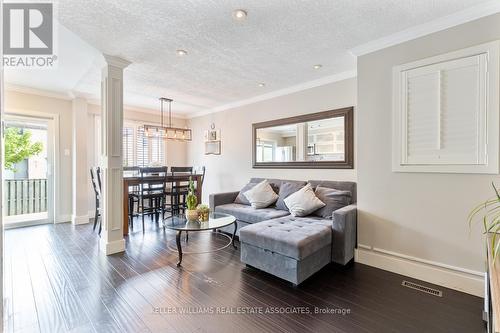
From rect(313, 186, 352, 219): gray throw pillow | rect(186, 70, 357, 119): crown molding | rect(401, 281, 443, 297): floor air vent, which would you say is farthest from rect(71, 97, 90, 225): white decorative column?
rect(401, 281, 443, 297): floor air vent

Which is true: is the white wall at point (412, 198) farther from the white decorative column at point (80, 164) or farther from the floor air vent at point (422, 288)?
the white decorative column at point (80, 164)

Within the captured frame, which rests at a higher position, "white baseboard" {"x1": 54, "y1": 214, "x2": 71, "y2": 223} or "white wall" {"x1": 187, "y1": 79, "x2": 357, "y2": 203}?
"white wall" {"x1": 187, "y1": 79, "x2": 357, "y2": 203}

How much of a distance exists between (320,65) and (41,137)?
542 cm

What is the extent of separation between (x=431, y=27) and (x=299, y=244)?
8.27ft

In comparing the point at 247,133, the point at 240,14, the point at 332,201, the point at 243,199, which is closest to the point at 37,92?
the point at 247,133

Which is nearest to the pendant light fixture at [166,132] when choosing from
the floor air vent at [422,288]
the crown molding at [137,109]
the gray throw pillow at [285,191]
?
the crown molding at [137,109]

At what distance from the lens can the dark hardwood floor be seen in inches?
72.1

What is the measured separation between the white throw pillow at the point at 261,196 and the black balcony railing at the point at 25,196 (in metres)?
4.23

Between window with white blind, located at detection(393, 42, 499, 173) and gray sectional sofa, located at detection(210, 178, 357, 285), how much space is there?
0.96m

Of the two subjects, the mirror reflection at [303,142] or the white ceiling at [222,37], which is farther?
the mirror reflection at [303,142]

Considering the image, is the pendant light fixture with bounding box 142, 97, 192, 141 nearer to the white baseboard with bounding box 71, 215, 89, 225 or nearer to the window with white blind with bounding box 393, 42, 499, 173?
the white baseboard with bounding box 71, 215, 89, 225

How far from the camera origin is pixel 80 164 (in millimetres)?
4977

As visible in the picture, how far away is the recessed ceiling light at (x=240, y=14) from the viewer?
2.19 m

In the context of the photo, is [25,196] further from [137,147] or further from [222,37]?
[222,37]
